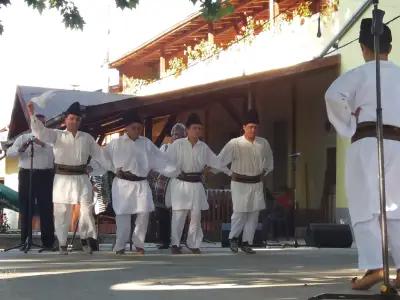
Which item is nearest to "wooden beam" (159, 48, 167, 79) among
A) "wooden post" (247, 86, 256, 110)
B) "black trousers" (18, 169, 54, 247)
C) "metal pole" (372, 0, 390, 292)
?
"wooden post" (247, 86, 256, 110)

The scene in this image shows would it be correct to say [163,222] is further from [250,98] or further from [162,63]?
[162,63]

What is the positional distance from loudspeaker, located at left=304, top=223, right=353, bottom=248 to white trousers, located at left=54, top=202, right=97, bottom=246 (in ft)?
12.6

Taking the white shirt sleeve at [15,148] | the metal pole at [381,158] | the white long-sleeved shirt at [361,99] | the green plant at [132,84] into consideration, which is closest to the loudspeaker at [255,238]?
the white shirt sleeve at [15,148]

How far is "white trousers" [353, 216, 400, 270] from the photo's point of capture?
6.12 m

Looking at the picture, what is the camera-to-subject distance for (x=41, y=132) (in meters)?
10.8

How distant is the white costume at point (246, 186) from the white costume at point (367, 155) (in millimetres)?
5010

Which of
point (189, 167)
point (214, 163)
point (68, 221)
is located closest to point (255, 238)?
point (214, 163)

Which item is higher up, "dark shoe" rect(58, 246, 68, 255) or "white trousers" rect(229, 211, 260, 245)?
"white trousers" rect(229, 211, 260, 245)

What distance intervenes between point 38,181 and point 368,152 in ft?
22.9

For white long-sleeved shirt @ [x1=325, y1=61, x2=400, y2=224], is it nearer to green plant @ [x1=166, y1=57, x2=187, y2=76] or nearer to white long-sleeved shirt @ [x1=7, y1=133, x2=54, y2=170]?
white long-sleeved shirt @ [x1=7, y1=133, x2=54, y2=170]

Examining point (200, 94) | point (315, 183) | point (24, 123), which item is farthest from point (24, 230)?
point (24, 123)

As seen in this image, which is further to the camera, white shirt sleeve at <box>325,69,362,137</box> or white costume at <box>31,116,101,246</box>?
white costume at <box>31,116,101,246</box>

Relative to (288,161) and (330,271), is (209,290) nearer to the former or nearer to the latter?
(330,271)

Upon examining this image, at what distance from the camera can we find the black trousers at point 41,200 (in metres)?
11.9
